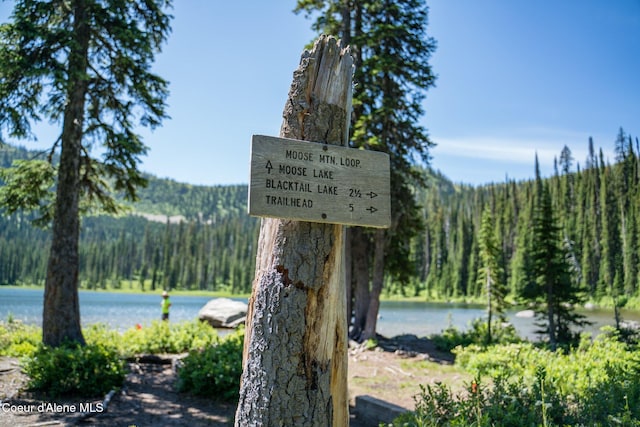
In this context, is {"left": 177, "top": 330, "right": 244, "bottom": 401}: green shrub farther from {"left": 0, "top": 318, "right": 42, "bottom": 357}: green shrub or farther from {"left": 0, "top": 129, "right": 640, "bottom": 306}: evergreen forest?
{"left": 0, "top": 129, "right": 640, "bottom": 306}: evergreen forest

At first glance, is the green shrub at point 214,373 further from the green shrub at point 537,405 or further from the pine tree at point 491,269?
the pine tree at point 491,269

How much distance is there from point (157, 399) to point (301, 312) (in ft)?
18.8

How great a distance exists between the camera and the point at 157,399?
773 centimetres

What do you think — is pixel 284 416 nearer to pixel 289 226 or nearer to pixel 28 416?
pixel 289 226

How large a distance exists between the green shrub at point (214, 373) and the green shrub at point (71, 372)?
1.20 metres

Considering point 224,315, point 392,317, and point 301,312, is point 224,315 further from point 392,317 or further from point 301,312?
point 301,312

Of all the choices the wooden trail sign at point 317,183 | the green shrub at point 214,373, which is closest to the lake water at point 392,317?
the green shrub at point 214,373

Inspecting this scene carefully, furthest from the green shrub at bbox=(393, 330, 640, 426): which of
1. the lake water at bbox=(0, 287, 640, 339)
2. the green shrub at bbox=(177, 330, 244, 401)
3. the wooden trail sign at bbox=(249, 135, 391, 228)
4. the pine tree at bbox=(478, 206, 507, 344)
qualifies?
the lake water at bbox=(0, 287, 640, 339)

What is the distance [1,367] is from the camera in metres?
8.29

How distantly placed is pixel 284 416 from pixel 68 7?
433 inches

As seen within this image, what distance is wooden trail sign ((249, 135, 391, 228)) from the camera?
3156 millimetres

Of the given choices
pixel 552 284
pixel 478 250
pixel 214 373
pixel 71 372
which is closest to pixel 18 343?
pixel 71 372

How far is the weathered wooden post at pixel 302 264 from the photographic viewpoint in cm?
312

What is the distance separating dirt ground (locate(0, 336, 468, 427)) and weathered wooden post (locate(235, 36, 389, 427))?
100 inches
